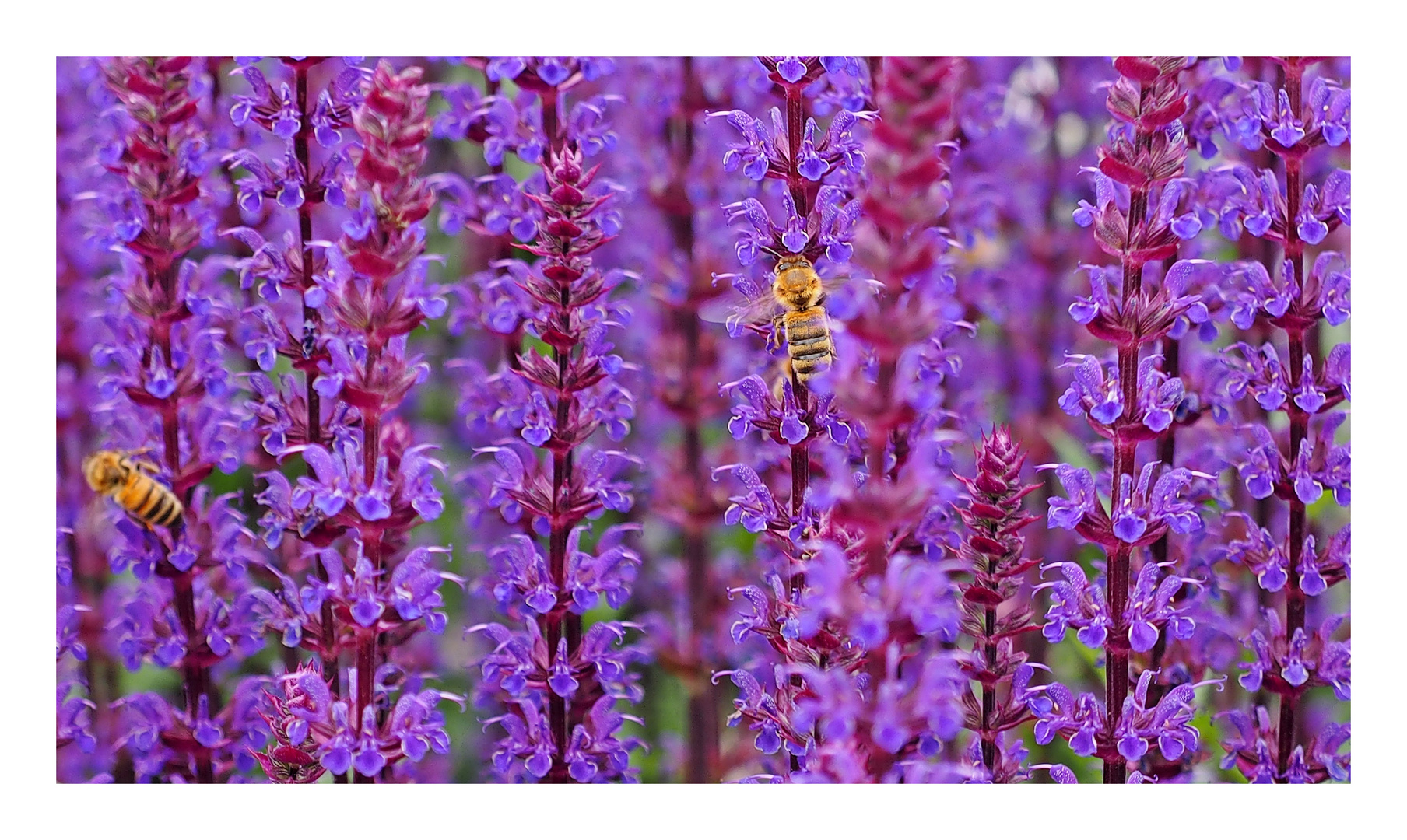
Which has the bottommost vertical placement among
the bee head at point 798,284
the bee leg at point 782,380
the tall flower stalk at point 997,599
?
the tall flower stalk at point 997,599

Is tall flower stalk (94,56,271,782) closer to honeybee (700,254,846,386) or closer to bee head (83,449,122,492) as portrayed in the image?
bee head (83,449,122,492)

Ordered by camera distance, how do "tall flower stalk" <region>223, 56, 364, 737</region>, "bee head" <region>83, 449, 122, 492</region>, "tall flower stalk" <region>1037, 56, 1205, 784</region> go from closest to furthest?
"tall flower stalk" <region>1037, 56, 1205, 784</region>
"tall flower stalk" <region>223, 56, 364, 737</region>
"bee head" <region>83, 449, 122, 492</region>

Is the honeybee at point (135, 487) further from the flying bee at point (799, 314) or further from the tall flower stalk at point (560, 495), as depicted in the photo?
the flying bee at point (799, 314)

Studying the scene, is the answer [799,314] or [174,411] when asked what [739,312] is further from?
[174,411]

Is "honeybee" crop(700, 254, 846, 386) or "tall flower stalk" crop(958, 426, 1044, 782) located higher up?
"honeybee" crop(700, 254, 846, 386)

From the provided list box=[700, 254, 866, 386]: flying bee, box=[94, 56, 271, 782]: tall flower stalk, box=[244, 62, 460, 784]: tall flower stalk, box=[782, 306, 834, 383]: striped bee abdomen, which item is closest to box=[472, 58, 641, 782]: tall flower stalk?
box=[244, 62, 460, 784]: tall flower stalk

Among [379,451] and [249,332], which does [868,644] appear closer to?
[379,451]

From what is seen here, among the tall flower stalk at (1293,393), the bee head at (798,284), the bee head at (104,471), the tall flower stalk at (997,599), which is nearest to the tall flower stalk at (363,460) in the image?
the bee head at (104,471)

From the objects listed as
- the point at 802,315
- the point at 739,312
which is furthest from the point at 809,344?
the point at 739,312
